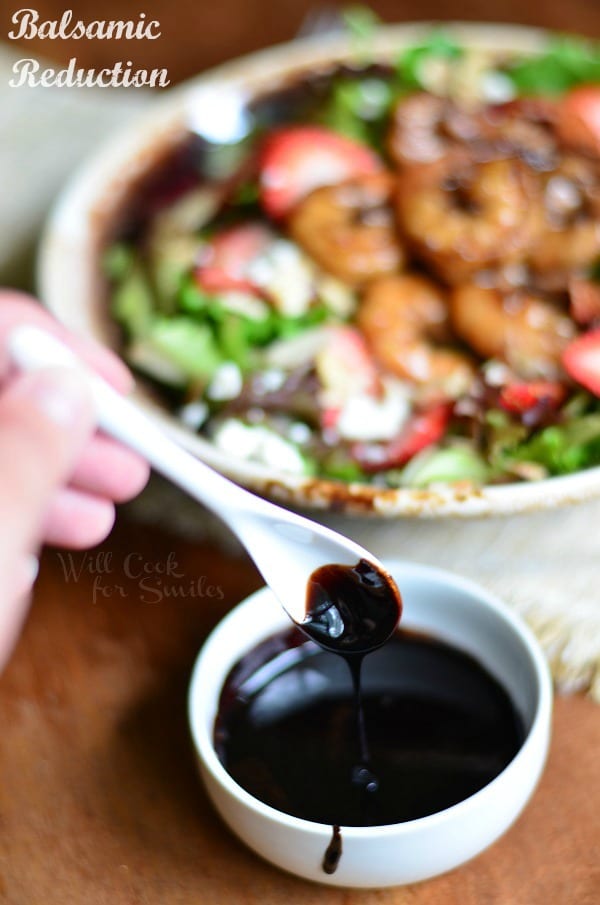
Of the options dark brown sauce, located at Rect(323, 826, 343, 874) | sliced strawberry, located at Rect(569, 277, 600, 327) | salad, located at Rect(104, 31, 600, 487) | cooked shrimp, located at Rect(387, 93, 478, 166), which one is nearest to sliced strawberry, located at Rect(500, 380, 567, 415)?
salad, located at Rect(104, 31, 600, 487)

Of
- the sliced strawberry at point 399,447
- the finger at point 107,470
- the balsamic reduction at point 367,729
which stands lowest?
the sliced strawberry at point 399,447

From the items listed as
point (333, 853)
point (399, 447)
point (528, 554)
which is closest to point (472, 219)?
point (399, 447)

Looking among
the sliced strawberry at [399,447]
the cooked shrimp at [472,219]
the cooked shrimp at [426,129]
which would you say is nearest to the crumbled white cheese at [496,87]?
the cooked shrimp at [426,129]

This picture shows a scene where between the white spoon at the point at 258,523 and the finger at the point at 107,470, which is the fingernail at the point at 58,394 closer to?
the white spoon at the point at 258,523

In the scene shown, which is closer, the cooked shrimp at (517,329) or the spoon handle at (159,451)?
the spoon handle at (159,451)

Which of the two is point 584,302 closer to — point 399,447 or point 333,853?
point 399,447

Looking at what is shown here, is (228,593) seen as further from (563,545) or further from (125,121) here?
(125,121)

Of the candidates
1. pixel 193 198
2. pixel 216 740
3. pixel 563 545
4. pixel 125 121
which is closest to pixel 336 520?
pixel 563 545
